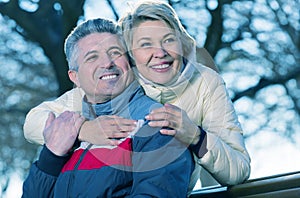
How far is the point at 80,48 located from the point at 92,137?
1.13ft

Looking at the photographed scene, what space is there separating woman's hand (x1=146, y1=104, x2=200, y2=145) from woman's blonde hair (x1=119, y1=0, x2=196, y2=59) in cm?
34

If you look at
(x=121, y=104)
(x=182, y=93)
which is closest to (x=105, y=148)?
(x=121, y=104)

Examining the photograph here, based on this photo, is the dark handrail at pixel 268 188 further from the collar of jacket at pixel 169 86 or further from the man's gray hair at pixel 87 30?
the man's gray hair at pixel 87 30

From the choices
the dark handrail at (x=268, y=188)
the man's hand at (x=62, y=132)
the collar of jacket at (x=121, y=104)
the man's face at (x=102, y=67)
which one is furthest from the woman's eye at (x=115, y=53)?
the dark handrail at (x=268, y=188)

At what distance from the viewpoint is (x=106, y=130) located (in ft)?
6.69

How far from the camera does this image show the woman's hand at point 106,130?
1.98 metres

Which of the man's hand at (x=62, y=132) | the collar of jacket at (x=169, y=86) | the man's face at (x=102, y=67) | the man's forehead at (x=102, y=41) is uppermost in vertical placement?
the man's forehead at (x=102, y=41)

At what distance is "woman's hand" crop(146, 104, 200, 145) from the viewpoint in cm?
192

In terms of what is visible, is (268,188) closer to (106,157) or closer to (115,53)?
(106,157)

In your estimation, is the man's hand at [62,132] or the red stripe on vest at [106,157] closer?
the red stripe on vest at [106,157]

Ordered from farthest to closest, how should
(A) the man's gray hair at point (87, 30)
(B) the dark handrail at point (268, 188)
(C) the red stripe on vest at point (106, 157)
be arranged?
(A) the man's gray hair at point (87, 30)
(C) the red stripe on vest at point (106, 157)
(B) the dark handrail at point (268, 188)

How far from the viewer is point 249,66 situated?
6590 millimetres

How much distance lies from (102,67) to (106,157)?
0.34 m

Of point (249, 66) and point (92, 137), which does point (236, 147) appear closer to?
point (92, 137)
